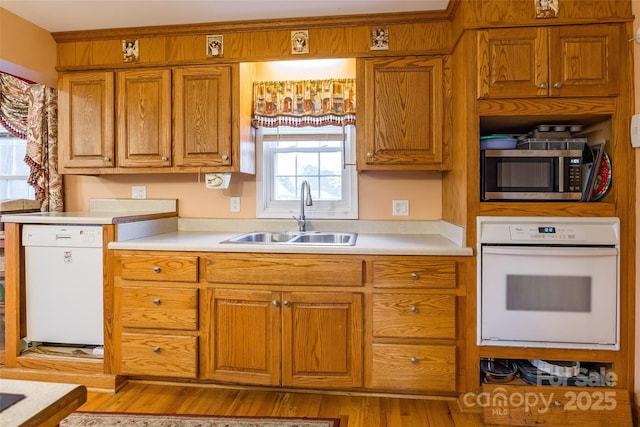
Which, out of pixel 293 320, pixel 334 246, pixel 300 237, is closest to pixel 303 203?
pixel 300 237

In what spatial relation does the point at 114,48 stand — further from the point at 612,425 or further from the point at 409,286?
the point at 612,425

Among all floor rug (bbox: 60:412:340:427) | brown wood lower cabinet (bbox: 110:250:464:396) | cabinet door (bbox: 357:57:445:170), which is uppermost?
cabinet door (bbox: 357:57:445:170)

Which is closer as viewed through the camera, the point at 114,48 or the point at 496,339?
the point at 496,339

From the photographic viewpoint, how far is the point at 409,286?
1.92 meters

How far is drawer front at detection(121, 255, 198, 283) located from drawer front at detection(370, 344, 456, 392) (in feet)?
3.62

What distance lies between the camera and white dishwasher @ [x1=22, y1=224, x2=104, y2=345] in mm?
2152

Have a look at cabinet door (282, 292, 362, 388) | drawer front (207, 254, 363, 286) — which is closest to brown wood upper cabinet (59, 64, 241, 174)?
drawer front (207, 254, 363, 286)

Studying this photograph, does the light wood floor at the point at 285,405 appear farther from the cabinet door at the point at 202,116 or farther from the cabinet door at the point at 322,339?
the cabinet door at the point at 202,116

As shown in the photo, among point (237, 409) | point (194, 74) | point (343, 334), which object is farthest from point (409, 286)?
point (194, 74)

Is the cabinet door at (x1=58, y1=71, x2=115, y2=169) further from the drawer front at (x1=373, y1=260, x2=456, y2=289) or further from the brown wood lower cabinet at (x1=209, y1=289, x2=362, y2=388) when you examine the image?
the drawer front at (x1=373, y1=260, x2=456, y2=289)

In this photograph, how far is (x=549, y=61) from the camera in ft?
6.00

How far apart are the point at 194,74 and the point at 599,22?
90.0 inches

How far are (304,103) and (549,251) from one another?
1.74m

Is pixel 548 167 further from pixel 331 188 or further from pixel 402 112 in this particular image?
pixel 331 188
